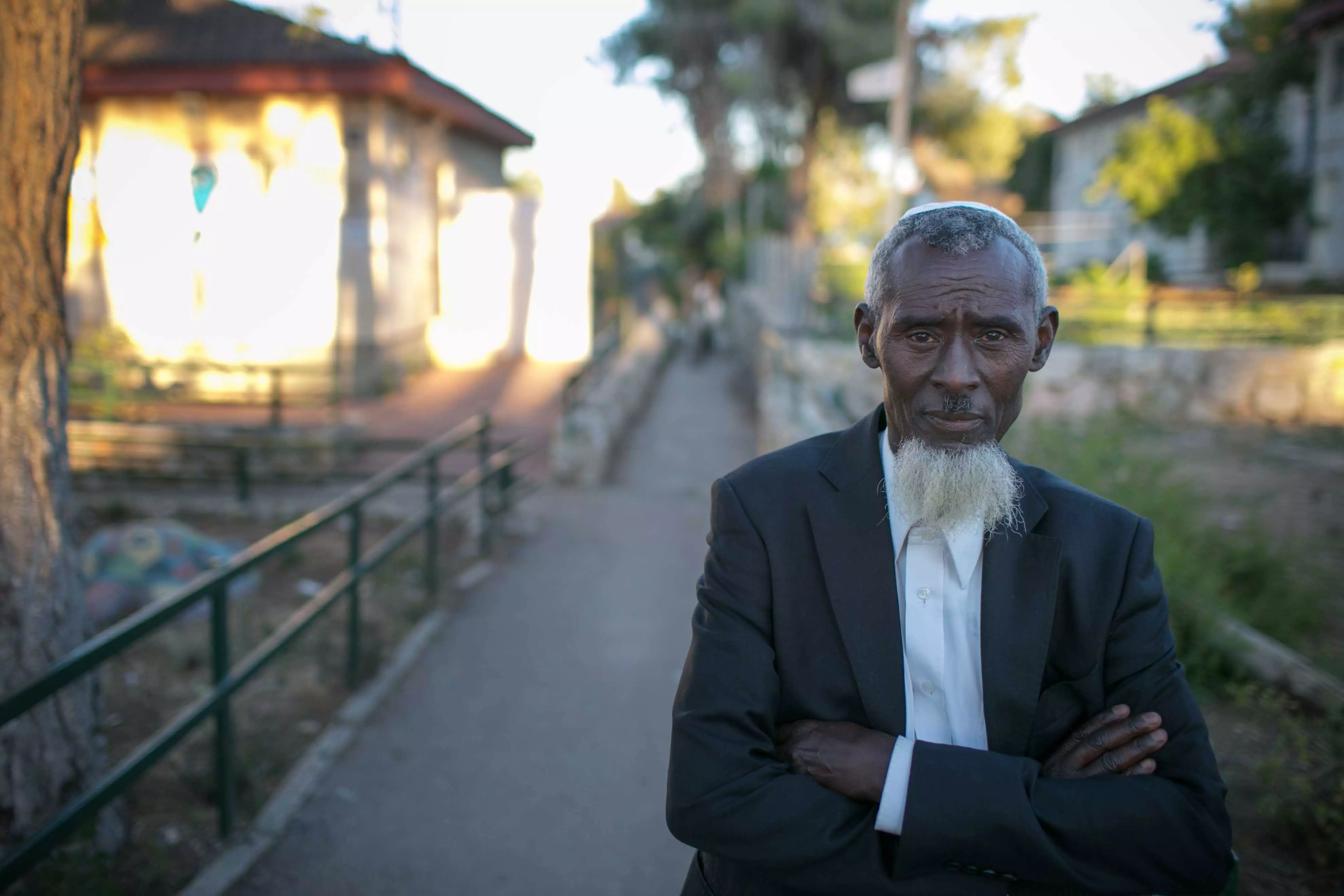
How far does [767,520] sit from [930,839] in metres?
0.58

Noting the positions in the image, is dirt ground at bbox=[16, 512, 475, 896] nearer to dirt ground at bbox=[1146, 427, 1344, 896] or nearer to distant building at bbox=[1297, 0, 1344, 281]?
dirt ground at bbox=[1146, 427, 1344, 896]

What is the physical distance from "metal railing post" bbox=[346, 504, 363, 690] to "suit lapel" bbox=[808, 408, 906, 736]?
3.53 metres

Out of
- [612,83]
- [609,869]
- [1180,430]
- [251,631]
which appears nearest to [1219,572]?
[609,869]

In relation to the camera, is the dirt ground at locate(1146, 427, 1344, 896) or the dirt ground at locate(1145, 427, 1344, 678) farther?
the dirt ground at locate(1145, 427, 1344, 678)

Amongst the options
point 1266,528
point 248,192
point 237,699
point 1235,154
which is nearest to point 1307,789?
point 237,699

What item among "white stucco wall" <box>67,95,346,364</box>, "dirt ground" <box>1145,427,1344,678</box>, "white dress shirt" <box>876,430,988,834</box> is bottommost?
"dirt ground" <box>1145,427,1344,678</box>

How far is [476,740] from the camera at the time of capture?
453 centimetres

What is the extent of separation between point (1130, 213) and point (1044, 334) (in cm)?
3171

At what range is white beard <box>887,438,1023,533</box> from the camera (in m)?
1.76

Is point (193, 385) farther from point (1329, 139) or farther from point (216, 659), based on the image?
point (1329, 139)

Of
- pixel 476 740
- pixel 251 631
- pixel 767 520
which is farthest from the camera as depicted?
pixel 251 631

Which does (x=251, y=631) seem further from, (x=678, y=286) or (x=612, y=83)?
(x=678, y=286)

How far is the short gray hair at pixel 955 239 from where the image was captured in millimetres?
1762

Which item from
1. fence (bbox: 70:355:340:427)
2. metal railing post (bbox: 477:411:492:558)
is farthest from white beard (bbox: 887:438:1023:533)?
fence (bbox: 70:355:340:427)
